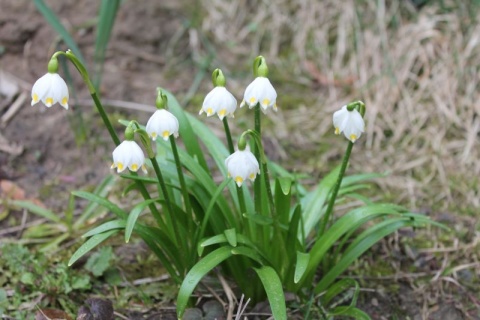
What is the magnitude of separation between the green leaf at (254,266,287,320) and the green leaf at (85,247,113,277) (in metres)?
0.69

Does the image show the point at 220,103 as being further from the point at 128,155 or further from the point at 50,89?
the point at 50,89

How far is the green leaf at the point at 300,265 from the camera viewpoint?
6.89 feet

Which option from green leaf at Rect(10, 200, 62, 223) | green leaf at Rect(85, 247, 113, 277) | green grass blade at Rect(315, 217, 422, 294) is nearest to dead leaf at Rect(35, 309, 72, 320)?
green leaf at Rect(85, 247, 113, 277)

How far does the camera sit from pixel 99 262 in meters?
2.59

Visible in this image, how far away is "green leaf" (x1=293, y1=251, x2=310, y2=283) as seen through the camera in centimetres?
210

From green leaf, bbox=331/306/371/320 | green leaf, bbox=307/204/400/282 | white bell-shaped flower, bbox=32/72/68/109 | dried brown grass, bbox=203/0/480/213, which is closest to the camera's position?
white bell-shaped flower, bbox=32/72/68/109

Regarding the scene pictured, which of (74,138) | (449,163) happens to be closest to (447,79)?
(449,163)

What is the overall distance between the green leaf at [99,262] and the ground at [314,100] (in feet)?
0.24

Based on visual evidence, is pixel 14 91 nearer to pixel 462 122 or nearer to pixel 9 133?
pixel 9 133

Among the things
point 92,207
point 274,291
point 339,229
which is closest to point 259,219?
point 274,291

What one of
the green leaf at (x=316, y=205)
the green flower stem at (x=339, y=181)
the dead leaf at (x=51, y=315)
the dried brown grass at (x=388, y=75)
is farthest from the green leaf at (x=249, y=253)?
the dried brown grass at (x=388, y=75)

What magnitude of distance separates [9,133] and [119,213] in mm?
1502

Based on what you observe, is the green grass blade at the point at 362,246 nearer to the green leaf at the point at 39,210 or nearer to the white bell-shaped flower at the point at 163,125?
the white bell-shaped flower at the point at 163,125

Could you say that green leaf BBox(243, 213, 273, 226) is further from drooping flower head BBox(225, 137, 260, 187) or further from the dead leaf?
the dead leaf
